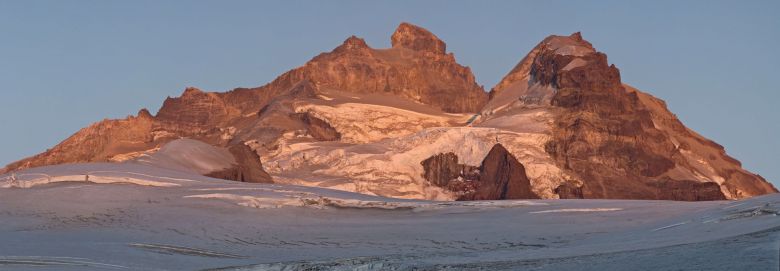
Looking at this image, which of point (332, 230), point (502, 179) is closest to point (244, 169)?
point (502, 179)

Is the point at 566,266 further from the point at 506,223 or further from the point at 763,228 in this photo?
the point at 506,223

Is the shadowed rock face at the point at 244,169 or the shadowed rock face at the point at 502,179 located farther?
the shadowed rock face at the point at 502,179

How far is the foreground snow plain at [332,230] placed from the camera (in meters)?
31.3

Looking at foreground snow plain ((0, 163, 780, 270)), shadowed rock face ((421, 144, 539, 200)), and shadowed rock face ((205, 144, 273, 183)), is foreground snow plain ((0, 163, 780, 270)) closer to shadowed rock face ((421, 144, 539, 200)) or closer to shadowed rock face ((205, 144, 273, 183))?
shadowed rock face ((205, 144, 273, 183))

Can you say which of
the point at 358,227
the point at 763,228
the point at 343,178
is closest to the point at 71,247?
the point at 358,227

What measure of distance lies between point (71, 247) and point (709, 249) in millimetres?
19678

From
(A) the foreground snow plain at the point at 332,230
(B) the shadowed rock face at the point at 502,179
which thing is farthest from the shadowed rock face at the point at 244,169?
(A) the foreground snow plain at the point at 332,230

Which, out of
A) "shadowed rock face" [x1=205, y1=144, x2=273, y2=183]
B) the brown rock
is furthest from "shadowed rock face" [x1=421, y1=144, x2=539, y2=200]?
"shadowed rock face" [x1=205, y1=144, x2=273, y2=183]

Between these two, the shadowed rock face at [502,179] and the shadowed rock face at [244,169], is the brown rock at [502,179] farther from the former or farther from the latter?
the shadowed rock face at [244,169]

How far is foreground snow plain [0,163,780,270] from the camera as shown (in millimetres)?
31347

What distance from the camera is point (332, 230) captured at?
155ft

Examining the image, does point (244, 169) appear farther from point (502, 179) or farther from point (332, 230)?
point (332, 230)

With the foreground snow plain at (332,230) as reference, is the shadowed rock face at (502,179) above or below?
above

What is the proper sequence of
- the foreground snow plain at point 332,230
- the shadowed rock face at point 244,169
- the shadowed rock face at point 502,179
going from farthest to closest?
the shadowed rock face at point 502,179, the shadowed rock face at point 244,169, the foreground snow plain at point 332,230
